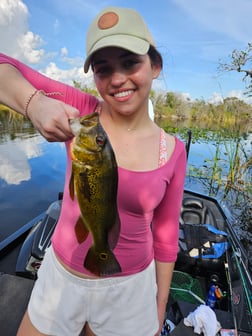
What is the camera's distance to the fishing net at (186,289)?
3.46 metres

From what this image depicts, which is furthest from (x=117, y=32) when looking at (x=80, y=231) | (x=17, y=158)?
(x=17, y=158)

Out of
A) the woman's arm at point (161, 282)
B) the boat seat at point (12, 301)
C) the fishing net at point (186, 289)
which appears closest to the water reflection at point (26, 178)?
the boat seat at point (12, 301)

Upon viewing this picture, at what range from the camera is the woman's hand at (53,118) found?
3.09ft

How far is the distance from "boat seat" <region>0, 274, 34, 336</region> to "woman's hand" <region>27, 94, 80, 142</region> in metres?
2.04

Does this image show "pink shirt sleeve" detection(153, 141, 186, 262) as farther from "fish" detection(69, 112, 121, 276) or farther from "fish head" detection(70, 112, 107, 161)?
"fish head" detection(70, 112, 107, 161)

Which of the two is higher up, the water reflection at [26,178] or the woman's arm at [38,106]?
the woman's arm at [38,106]

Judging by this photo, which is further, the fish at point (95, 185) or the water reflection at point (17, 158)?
the water reflection at point (17, 158)

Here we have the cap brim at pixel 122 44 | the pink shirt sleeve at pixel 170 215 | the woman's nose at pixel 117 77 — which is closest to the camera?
the cap brim at pixel 122 44

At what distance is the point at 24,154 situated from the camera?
1275 cm

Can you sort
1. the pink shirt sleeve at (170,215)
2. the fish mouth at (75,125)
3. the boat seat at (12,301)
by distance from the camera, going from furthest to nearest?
the boat seat at (12,301), the pink shirt sleeve at (170,215), the fish mouth at (75,125)

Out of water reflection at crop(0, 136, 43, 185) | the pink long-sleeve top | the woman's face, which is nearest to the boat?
the pink long-sleeve top

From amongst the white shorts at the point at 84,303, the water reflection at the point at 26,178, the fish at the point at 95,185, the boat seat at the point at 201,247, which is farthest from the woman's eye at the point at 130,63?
the water reflection at the point at 26,178

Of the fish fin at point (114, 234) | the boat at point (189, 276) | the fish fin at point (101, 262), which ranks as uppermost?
the fish fin at point (114, 234)

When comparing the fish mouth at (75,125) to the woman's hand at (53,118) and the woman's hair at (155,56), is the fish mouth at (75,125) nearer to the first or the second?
the woman's hand at (53,118)
